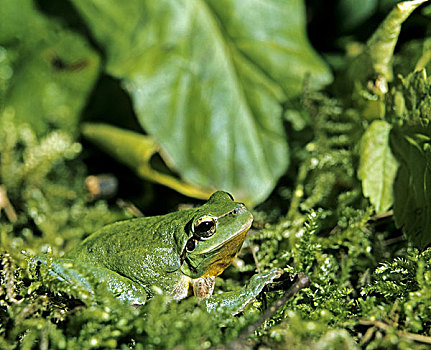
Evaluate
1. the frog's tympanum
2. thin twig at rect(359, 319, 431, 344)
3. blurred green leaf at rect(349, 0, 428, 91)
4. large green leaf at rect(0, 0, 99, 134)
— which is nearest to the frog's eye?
the frog's tympanum

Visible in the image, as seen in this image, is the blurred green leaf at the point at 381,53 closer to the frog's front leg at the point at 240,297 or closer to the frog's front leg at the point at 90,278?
the frog's front leg at the point at 240,297

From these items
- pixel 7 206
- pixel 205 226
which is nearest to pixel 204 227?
pixel 205 226

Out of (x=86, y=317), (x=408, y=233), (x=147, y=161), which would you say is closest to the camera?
(x=86, y=317)

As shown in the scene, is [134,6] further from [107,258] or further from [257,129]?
[107,258]

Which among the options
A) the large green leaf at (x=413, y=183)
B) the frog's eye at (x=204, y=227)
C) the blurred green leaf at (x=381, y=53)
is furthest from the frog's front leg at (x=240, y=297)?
the blurred green leaf at (x=381, y=53)

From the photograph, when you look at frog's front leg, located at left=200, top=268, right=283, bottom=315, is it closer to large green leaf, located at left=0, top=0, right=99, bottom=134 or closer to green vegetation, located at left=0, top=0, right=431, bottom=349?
green vegetation, located at left=0, top=0, right=431, bottom=349

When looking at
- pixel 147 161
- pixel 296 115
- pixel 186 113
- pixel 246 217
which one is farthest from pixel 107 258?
pixel 296 115
